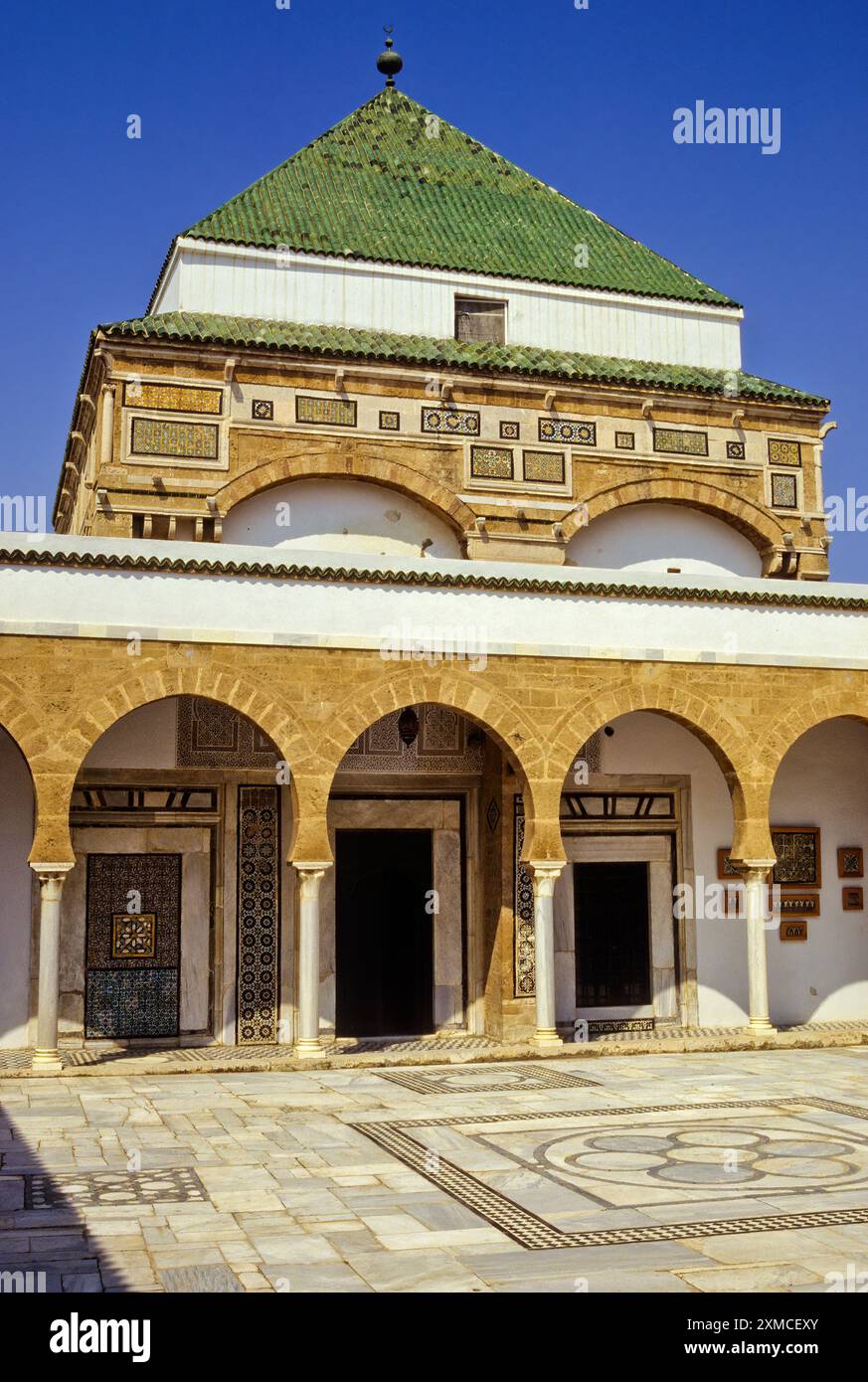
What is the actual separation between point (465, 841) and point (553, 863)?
5.45ft

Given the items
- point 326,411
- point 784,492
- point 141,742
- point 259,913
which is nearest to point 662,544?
point 784,492

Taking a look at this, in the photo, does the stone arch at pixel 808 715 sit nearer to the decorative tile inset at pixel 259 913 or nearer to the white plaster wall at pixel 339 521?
the white plaster wall at pixel 339 521

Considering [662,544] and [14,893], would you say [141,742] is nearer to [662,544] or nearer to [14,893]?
[14,893]

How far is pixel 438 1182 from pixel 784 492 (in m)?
9.70

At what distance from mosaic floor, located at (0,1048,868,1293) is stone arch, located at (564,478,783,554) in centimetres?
586

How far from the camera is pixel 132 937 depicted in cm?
1172

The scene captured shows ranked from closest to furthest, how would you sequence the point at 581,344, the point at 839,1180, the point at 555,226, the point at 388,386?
the point at 839,1180, the point at 388,386, the point at 581,344, the point at 555,226

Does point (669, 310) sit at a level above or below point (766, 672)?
above

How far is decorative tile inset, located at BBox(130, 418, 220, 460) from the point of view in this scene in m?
12.5

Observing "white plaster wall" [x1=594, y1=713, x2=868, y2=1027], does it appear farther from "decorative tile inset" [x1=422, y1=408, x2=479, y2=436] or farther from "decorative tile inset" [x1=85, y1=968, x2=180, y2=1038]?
"decorative tile inset" [x1=85, y1=968, x2=180, y2=1038]

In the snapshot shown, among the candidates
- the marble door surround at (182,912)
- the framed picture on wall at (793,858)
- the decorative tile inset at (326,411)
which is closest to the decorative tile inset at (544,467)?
the decorative tile inset at (326,411)
